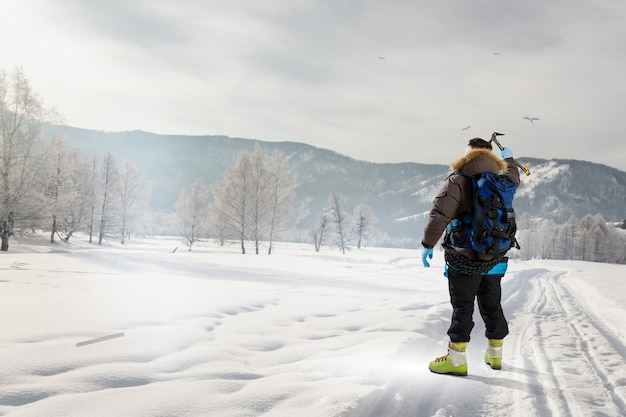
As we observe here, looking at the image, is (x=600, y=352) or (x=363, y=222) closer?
(x=600, y=352)

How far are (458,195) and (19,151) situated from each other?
22958 millimetres

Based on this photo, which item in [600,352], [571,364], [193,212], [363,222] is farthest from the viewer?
[363,222]

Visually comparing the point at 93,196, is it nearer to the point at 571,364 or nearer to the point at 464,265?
the point at 464,265

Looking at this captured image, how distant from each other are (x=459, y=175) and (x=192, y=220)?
40285 millimetres

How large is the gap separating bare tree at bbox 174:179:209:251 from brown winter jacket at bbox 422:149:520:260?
39.4 metres

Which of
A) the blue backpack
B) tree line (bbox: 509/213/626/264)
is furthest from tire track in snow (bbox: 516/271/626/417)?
tree line (bbox: 509/213/626/264)

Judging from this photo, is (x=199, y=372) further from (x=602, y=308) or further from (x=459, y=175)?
(x=602, y=308)

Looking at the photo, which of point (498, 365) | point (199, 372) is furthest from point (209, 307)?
point (498, 365)

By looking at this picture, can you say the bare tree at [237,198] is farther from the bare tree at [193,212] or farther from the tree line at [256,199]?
the bare tree at [193,212]

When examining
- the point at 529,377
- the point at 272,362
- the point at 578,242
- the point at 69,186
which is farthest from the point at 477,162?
the point at 578,242

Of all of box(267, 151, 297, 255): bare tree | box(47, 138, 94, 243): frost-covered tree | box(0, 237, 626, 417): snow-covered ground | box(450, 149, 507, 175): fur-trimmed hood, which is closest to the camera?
box(0, 237, 626, 417): snow-covered ground

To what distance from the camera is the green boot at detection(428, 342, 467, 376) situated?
3.04 m

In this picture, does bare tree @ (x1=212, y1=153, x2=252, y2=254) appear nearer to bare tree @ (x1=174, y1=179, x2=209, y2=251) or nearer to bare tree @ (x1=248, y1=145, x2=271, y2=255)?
bare tree @ (x1=248, y1=145, x2=271, y2=255)

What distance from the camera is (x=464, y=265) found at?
312 cm
